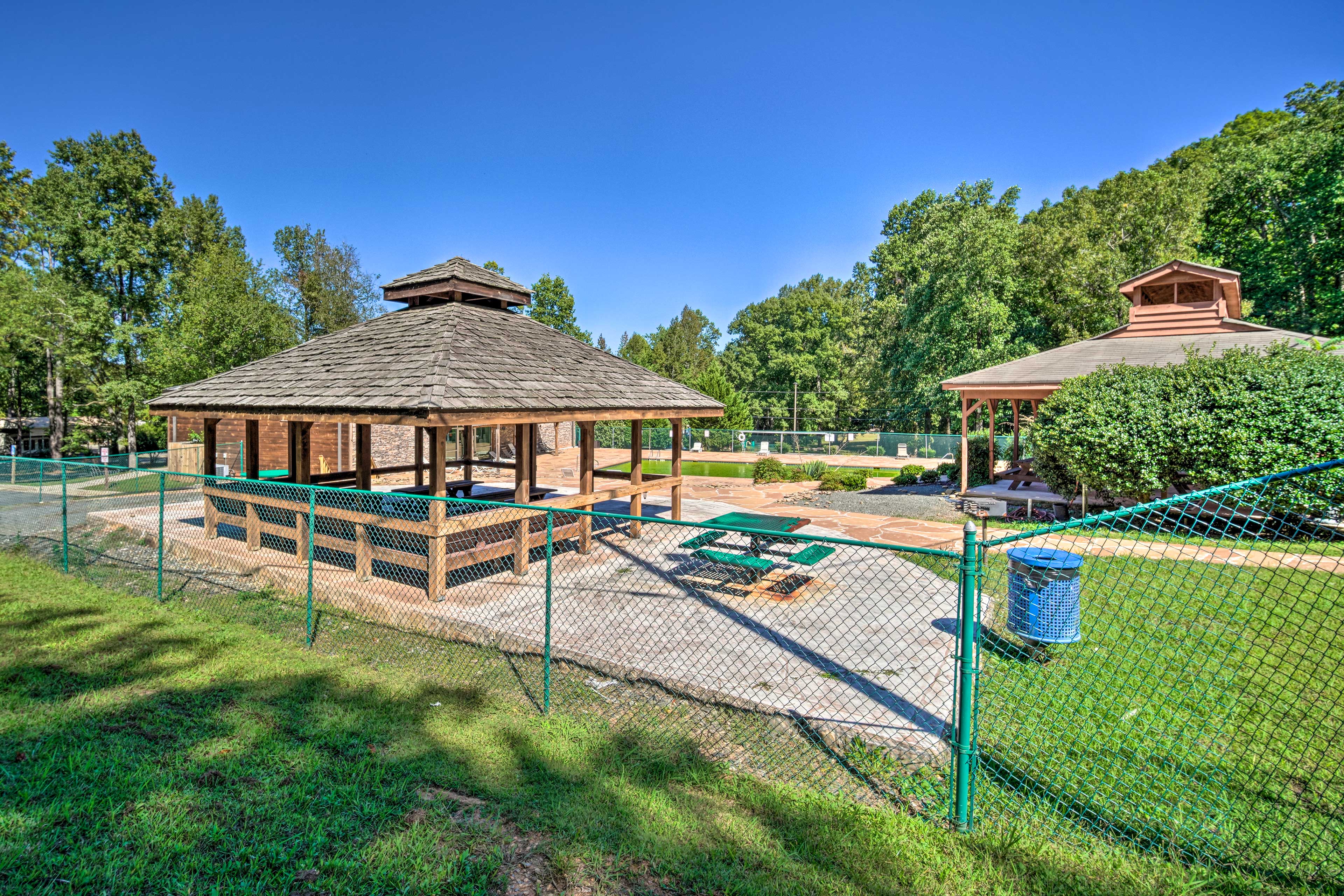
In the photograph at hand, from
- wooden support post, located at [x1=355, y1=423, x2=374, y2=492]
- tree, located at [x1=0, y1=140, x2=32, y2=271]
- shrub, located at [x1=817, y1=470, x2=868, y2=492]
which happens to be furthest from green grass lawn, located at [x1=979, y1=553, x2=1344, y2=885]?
tree, located at [x1=0, y1=140, x2=32, y2=271]

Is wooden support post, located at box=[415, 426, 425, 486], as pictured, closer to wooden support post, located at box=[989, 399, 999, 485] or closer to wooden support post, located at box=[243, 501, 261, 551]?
wooden support post, located at box=[243, 501, 261, 551]

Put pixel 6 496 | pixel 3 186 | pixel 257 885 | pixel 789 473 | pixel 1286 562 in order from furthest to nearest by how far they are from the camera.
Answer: pixel 3 186 < pixel 789 473 < pixel 6 496 < pixel 1286 562 < pixel 257 885

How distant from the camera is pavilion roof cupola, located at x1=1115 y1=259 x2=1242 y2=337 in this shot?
1728cm

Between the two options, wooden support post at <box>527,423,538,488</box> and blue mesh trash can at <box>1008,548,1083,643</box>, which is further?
wooden support post at <box>527,423,538,488</box>

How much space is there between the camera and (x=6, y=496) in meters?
15.4

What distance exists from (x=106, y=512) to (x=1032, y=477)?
2158 centimetres

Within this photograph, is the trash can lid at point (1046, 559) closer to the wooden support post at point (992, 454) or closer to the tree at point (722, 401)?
the wooden support post at point (992, 454)

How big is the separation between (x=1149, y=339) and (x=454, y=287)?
18774mm

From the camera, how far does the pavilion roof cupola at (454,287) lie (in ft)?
36.4

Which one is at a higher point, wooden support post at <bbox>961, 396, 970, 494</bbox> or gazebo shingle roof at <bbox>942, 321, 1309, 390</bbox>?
gazebo shingle roof at <bbox>942, 321, 1309, 390</bbox>

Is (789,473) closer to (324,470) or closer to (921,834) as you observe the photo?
(324,470)

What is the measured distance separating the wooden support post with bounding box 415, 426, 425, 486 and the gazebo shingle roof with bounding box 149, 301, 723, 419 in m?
2.91

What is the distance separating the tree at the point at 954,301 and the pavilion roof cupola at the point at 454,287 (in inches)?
849

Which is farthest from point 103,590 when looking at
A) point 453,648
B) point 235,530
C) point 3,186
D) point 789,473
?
point 3,186
